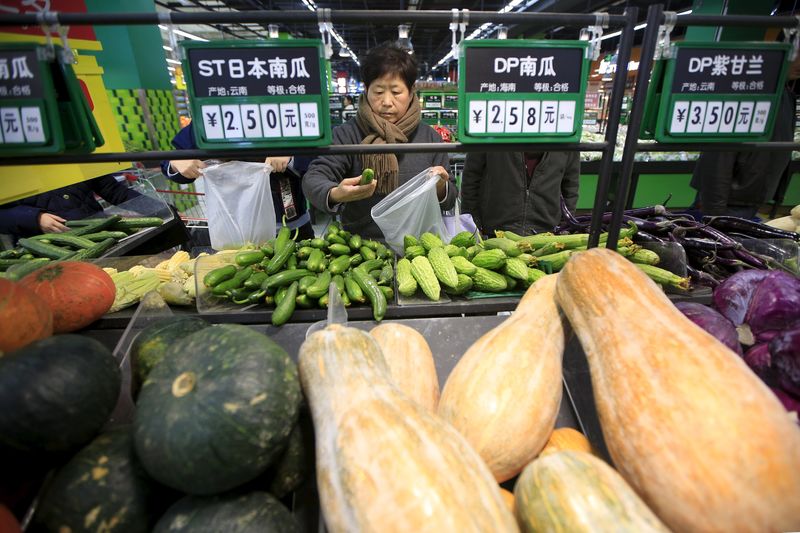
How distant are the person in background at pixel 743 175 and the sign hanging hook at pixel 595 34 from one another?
12.7 feet

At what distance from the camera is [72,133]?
120cm

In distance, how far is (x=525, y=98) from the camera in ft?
4.00

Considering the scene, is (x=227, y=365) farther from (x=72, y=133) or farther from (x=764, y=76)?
(x=764, y=76)

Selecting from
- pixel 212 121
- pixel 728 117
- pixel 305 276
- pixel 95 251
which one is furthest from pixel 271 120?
pixel 95 251

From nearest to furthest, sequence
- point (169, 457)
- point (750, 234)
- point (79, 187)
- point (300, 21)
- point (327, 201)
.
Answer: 1. point (169, 457)
2. point (300, 21)
3. point (750, 234)
4. point (327, 201)
5. point (79, 187)

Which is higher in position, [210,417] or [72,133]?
[72,133]

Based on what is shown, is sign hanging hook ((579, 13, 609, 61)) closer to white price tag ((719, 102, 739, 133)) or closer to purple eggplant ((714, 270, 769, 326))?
white price tag ((719, 102, 739, 133))

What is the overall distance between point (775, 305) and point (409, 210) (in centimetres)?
185

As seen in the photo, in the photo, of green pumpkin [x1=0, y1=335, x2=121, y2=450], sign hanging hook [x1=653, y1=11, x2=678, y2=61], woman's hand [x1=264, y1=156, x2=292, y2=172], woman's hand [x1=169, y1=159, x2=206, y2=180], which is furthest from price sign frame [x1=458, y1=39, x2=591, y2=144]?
woman's hand [x1=169, y1=159, x2=206, y2=180]

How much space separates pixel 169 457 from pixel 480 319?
131 cm

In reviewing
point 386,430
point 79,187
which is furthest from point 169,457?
point 79,187

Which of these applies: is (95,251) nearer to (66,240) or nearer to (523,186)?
(66,240)

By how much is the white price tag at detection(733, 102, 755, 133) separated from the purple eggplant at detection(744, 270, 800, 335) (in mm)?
534

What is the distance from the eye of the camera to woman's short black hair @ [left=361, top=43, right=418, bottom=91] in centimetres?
284
